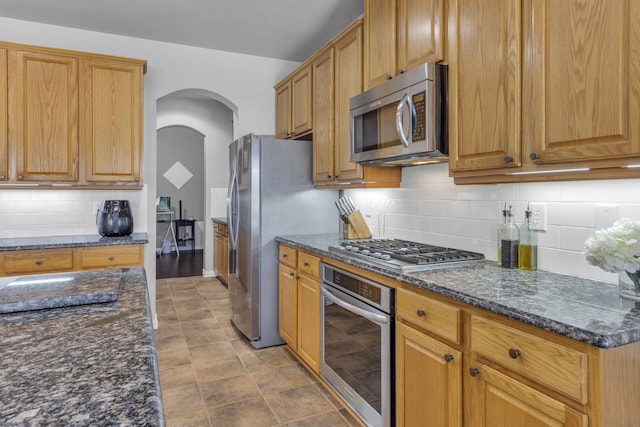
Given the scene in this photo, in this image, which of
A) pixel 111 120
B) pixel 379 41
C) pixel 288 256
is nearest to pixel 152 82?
pixel 111 120

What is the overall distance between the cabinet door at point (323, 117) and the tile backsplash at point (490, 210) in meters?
0.40

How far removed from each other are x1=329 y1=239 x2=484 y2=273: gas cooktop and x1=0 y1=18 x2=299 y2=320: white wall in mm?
2117

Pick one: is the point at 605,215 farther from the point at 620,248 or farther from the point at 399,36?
the point at 399,36

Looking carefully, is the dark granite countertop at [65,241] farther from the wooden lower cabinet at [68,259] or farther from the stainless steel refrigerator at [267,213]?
the stainless steel refrigerator at [267,213]

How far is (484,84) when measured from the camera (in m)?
1.67

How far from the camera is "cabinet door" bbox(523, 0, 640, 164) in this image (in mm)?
1193

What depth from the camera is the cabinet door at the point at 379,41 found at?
225cm

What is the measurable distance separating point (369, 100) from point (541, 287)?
1.39 meters

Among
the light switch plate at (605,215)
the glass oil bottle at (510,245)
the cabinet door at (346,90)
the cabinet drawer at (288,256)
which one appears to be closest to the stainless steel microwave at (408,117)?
the cabinet door at (346,90)

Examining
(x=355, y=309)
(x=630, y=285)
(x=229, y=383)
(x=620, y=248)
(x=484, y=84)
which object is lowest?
(x=229, y=383)

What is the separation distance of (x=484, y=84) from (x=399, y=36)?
740mm

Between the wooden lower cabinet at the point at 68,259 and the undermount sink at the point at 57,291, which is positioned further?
the wooden lower cabinet at the point at 68,259

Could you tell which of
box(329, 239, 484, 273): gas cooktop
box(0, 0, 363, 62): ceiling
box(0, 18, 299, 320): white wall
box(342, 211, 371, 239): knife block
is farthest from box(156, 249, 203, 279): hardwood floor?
box(329, 239, 484, 273): gas cooktop

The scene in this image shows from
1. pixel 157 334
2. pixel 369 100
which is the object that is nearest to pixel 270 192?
pixel 369 100
